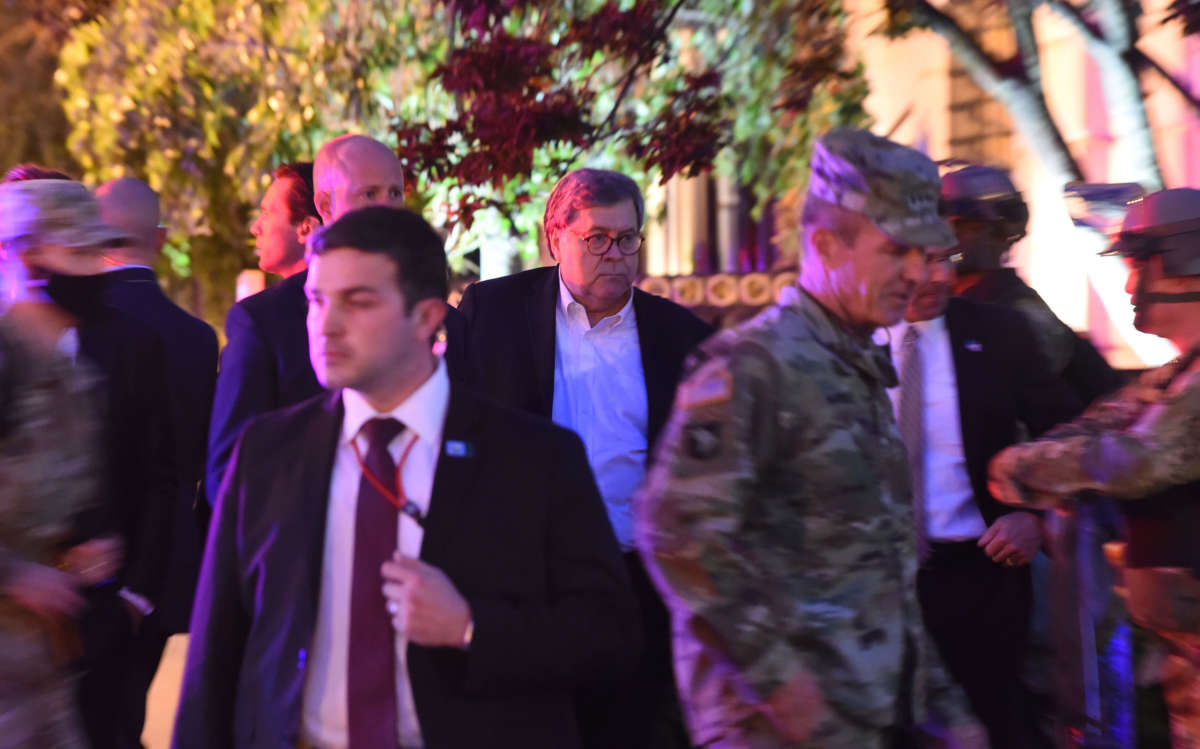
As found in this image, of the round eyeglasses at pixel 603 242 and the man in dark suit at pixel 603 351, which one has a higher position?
the round eyeglasses at pixel 603 242

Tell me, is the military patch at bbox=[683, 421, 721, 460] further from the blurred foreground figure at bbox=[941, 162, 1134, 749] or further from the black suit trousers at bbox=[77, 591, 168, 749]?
the black suit trousers at bbox=[77, 591, 168, 749]

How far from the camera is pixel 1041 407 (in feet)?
14.6

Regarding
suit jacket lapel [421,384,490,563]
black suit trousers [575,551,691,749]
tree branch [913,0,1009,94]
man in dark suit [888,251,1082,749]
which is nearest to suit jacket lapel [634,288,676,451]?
black suit trousers [575,551,691,749]

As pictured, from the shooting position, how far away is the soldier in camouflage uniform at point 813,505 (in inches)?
109

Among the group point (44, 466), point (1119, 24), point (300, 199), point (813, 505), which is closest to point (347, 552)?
point (813, 505)

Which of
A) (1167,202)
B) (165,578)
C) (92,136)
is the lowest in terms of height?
(165,578)

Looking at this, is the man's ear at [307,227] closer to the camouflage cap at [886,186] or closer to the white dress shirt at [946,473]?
the white dress shirt at [946,473]

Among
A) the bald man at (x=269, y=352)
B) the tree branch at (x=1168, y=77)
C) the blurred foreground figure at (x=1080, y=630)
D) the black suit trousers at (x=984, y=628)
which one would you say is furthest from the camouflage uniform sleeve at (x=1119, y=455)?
the tree branch at (x=1168, y=77)

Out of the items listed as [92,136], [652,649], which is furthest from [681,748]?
[92,136]

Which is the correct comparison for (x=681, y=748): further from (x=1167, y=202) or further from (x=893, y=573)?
(x=1167, y=202)

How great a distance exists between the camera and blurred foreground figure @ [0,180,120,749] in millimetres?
3336

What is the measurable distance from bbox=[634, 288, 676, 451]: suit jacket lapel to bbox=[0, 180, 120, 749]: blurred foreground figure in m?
1.69

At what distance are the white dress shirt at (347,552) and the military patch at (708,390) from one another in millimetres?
490

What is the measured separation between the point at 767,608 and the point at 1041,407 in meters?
1.99
